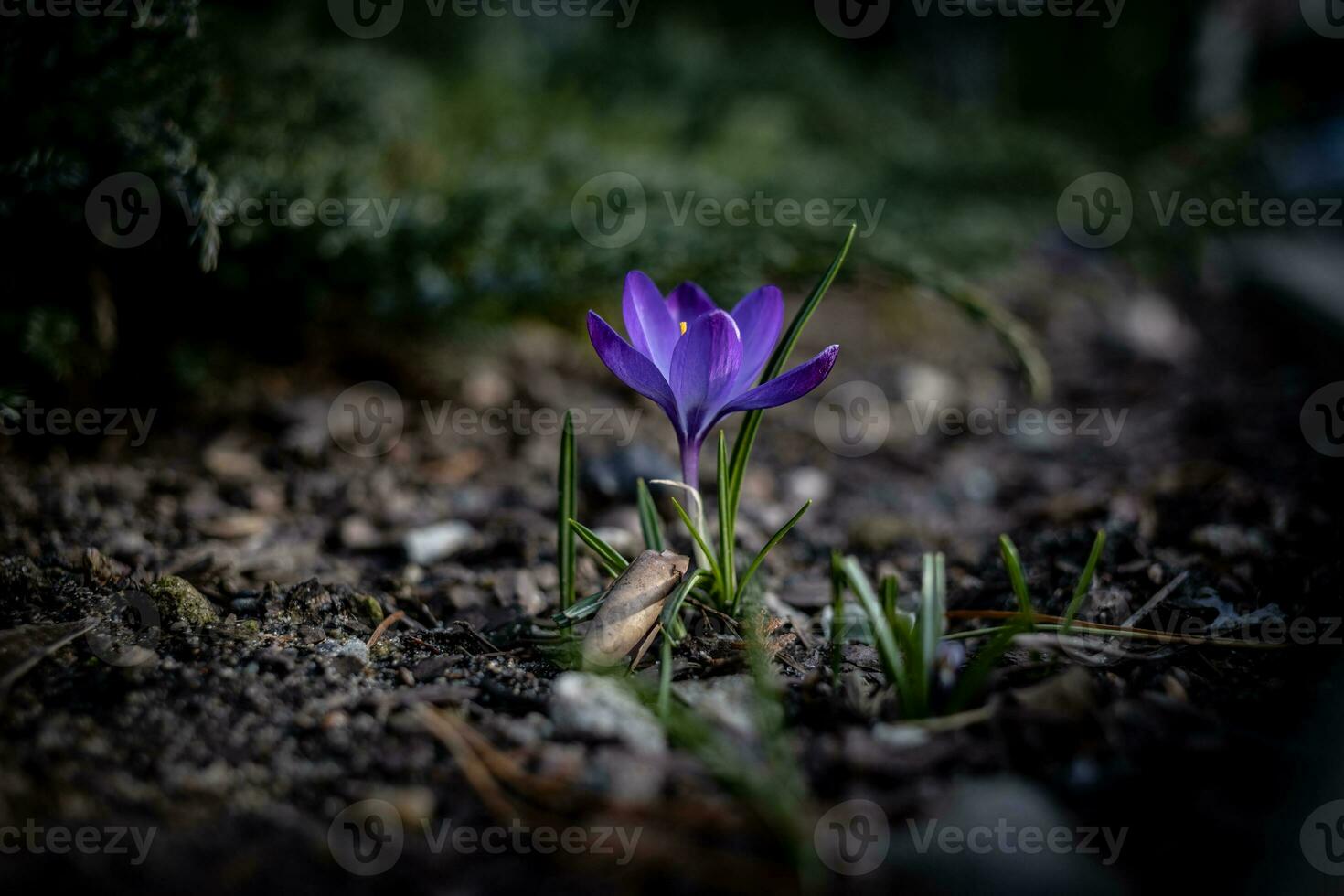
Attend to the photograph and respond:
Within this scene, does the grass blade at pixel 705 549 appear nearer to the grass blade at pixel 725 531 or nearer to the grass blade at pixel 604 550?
the grass blade at pixel 725 531

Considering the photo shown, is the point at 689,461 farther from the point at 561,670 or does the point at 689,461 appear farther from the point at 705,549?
the point at 561,670

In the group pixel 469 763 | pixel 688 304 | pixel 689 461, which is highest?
pixel 688 304

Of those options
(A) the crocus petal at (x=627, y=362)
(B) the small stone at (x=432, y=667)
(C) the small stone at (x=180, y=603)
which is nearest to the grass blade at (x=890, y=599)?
(A) the crocus petal at (x=627, y=362)

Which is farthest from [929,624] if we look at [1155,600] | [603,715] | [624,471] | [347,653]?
[624,471]

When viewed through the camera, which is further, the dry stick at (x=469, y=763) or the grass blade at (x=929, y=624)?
the grass blade at (x=929, y=624)

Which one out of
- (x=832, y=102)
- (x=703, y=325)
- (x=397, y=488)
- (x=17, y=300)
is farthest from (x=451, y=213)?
(x=832, y=102)

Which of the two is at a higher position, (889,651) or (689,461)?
(689,461)
